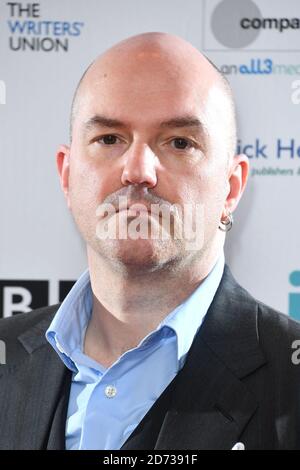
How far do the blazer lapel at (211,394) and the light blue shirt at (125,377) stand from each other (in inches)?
1.1

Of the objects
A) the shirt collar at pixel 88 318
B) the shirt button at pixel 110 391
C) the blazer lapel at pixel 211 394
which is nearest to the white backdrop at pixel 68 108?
the shirt collar at pixel 88 318

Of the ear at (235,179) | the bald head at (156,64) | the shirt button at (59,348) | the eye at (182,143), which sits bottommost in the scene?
the shirt button at (59,348)

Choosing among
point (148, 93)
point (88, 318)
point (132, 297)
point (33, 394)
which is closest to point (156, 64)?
point (148, 93)

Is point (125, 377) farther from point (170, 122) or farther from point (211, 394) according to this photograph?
point (170, 122)

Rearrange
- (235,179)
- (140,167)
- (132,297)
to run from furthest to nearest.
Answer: (235,179) → (132,297) → (140,167)

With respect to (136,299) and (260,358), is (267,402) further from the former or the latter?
(136,299)

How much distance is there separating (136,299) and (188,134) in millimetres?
353

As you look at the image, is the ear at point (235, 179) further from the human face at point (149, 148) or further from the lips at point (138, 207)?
the lips at point (138, 207)

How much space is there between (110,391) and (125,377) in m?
0.04

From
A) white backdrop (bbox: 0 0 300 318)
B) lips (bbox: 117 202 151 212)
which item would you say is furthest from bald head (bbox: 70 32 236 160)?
white backdrop (bbox: 0 0 300 318)

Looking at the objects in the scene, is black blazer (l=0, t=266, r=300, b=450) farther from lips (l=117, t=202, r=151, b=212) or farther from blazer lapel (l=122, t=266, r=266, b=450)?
lips (l=117, t=202, r=151, b=212)

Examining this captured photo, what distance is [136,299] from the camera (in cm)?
140

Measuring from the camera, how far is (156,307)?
141cm

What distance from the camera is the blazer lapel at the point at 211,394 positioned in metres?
1.26
